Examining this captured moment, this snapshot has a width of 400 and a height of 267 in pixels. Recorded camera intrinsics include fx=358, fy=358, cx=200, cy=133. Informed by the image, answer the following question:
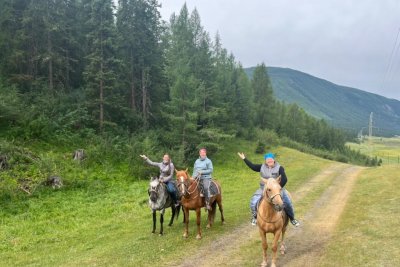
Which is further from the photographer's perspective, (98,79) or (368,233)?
(98,79)

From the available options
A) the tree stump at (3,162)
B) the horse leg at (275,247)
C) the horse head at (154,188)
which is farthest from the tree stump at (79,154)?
the horse leg at (275,247)

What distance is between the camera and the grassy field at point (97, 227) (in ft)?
44.5

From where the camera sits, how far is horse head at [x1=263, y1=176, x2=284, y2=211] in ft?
32.3

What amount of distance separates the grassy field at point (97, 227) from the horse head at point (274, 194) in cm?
434

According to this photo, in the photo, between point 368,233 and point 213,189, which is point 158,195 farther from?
point 368,233

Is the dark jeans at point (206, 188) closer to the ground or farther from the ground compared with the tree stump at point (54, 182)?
farther from the ground

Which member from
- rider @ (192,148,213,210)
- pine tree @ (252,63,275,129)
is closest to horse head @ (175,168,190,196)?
rider @ (192,148,213,210)

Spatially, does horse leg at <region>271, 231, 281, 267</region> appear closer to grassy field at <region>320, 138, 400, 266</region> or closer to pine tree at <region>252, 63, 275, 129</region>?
grassy field at <region>320, 138, 400, 266</region>

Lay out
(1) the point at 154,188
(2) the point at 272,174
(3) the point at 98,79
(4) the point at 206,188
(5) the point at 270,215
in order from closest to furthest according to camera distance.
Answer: (5) the point at 270,215
(2) the point at 272,174
(1) the point at 154,188
(4) the point at 206,188
(3) the point at 98,79

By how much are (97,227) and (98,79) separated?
64.6 ft

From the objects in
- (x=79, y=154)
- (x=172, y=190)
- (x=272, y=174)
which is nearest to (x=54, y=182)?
(x=79, y=154)

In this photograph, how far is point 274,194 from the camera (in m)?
9.98

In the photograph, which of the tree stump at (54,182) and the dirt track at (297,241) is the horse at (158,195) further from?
the tree stump at (54,182)

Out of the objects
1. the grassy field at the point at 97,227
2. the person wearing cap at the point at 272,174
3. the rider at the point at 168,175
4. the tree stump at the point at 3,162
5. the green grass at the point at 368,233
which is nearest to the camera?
the green grass at the point at 368,233
